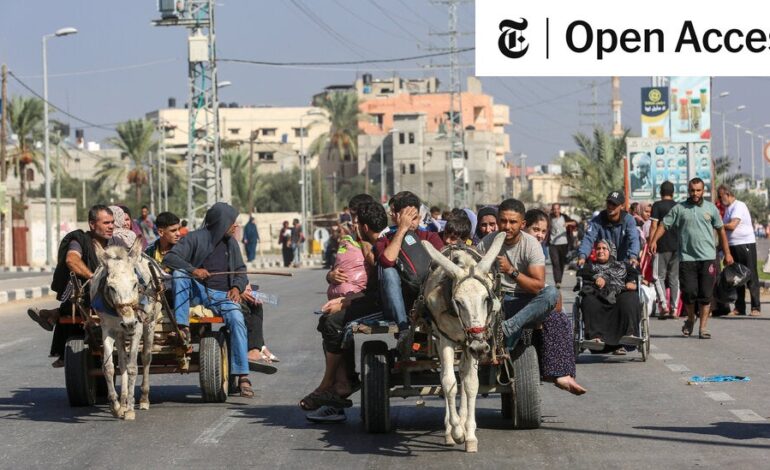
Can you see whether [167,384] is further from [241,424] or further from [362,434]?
[362,434]

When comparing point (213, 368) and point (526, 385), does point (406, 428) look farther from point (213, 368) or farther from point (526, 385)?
point (213, 368)

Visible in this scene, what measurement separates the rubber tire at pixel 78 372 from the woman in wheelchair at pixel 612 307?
18.9 ft

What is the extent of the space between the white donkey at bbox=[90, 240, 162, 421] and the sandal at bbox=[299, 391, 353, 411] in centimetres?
145

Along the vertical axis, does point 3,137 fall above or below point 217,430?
above

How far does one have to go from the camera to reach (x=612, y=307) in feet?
52.1

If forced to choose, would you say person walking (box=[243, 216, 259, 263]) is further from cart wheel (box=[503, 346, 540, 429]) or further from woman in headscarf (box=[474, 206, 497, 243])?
cart wheel (box=[503, 346, 540, 429])

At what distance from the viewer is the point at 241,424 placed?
11344 millimetres

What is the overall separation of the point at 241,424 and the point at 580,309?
566 centimetres

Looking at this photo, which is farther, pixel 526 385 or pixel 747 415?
pixel 747 415

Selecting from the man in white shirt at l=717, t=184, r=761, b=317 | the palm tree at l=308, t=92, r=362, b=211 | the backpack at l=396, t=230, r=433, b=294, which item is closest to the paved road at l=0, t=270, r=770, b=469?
the backpack at l=396, t=230, r=433, b=294

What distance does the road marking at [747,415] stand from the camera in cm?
1115

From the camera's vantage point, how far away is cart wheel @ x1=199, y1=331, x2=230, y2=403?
40.9 feet

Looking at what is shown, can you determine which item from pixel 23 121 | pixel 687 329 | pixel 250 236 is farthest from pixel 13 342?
pixel 23 121

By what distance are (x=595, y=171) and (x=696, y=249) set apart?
140ft
